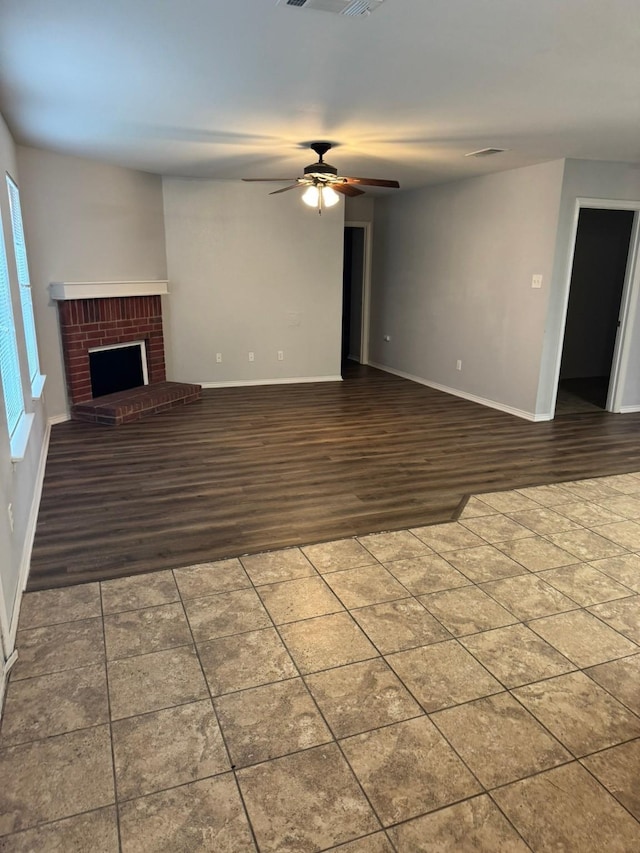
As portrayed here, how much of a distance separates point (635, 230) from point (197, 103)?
15.0 ft

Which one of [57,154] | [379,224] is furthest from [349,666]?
[379,224]

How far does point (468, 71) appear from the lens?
2.95 meters

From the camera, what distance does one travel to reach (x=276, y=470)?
4453 mm

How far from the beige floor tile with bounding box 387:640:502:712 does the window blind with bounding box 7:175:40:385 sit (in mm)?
3561

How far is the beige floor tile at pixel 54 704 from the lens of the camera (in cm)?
195

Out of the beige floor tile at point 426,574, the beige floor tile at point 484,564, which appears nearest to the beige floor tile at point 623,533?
the beige floor tile at point 484,564

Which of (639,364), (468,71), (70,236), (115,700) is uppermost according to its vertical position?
(468,71)

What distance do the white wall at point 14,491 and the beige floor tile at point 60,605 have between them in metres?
0.07

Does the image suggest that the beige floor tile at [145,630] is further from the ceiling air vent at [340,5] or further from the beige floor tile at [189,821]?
the ceiling air vent at [340,5]

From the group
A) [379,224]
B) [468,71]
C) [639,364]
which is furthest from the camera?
[379,224]

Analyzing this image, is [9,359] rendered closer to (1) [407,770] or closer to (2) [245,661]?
(2) [245,661]

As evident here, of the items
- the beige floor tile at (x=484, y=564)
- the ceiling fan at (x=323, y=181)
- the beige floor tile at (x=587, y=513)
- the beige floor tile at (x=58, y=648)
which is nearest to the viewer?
the beige floor tile at (x=58, y=648)

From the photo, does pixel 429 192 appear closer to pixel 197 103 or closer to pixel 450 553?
pixel 197 103

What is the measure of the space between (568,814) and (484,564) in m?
1.48
